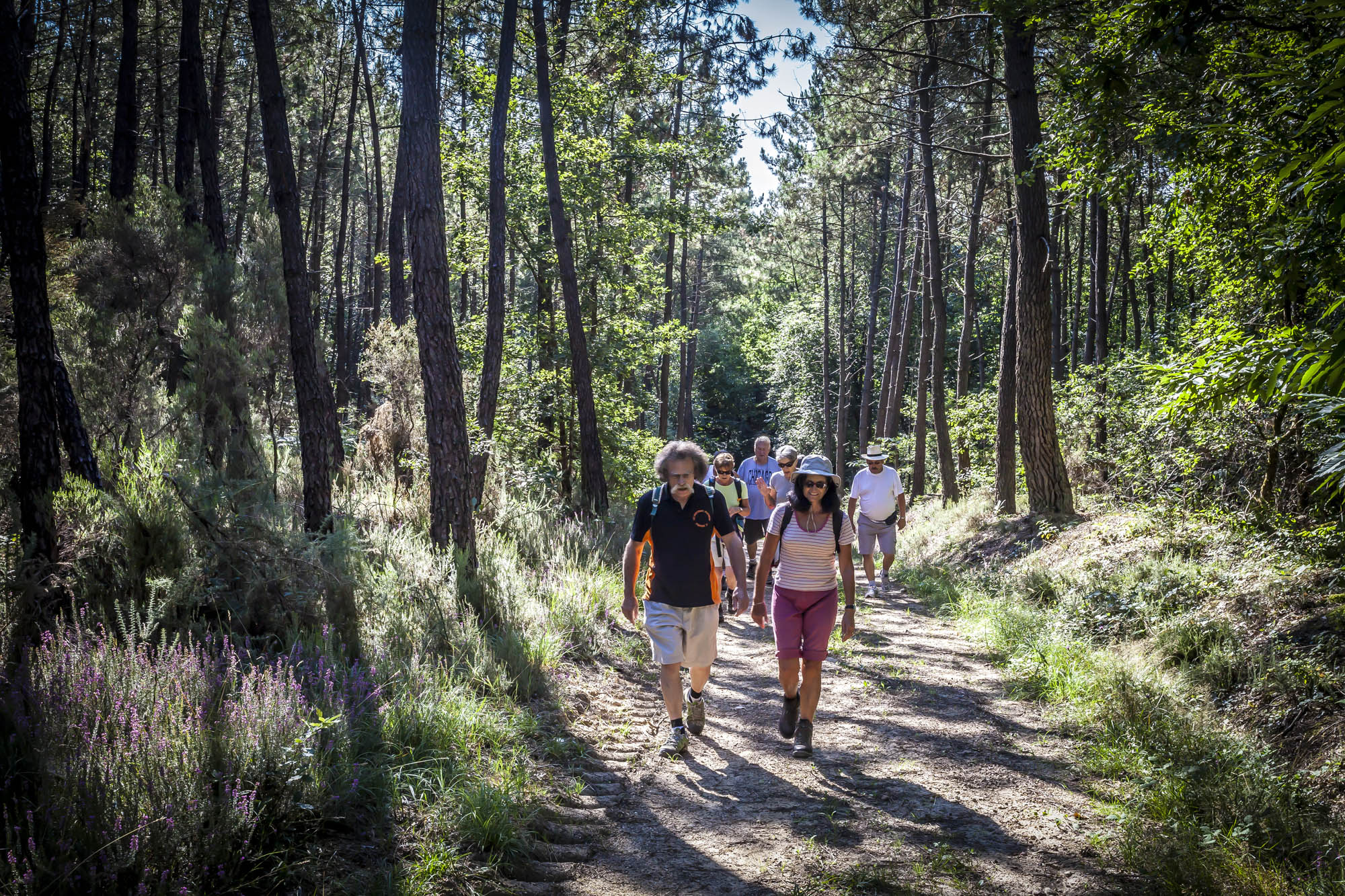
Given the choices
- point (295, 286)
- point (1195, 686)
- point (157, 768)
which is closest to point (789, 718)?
point (1195, 686)

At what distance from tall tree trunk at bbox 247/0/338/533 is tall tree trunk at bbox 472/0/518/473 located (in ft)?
10.2

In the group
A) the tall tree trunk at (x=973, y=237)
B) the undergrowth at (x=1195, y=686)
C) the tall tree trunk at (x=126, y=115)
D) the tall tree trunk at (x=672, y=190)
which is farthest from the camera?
the tall tree trunk at (x=973, y=237)

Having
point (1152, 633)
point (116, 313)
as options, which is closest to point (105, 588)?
Answer: point (116, 313)

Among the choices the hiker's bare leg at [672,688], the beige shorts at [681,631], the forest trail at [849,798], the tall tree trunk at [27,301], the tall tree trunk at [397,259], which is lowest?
the forest trail at [849,798]

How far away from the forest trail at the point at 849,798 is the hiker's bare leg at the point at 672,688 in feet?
1.11

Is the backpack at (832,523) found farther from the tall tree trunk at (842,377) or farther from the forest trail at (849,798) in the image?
the tall tree trunk at (842,377)

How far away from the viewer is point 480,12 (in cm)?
1762

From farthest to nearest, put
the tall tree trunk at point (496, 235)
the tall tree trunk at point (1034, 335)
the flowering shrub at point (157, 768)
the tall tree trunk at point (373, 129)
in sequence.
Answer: the tall tree trunk at point (373, 129) → the tall tree trunk at point (496, 235) → the tall tree trunk at point (1034, 335) → the flowering shrub at point (157, 768)

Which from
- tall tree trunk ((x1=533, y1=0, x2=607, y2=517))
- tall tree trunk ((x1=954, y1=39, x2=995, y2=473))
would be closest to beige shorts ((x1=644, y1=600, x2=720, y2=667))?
tall tree trunk ((x1=533, y1=0, x2=607, y2=517))

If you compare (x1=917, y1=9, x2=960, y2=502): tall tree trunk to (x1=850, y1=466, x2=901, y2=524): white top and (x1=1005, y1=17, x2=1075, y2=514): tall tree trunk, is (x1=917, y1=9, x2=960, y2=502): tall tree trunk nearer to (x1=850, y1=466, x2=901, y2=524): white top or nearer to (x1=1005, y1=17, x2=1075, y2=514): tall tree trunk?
(x1=1005, y1=17, x2=1075, y2=514): tall tree trunk

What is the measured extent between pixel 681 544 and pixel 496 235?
831cm

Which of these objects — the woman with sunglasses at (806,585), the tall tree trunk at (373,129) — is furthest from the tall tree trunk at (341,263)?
the woman with sunglasses at (806,585)

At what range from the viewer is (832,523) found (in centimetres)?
578

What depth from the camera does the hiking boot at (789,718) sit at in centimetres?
580
